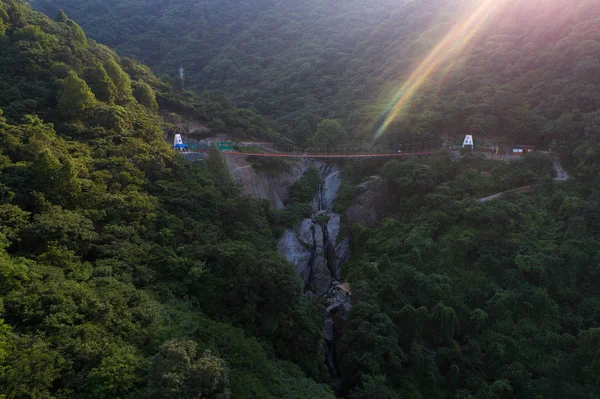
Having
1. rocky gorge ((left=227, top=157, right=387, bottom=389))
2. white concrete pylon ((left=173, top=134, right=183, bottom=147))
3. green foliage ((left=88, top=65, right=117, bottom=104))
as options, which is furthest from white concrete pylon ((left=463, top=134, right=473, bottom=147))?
green foliage ((left=88, top=65, right=117, bottom=104))

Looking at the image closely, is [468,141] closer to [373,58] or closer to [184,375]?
[373,58]

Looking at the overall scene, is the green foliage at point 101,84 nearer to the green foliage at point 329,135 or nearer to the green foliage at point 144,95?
the green foliage at point 144,95

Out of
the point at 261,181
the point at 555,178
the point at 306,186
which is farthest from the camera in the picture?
the point at 306,186

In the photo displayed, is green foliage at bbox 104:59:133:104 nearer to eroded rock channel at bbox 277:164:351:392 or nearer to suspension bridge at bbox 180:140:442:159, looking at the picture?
suspension bridge at bbox 180:140:442:159

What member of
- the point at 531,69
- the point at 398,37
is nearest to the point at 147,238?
the point at 531,69

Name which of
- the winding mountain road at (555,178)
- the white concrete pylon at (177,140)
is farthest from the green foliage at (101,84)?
the winding mountain road at (555,178)

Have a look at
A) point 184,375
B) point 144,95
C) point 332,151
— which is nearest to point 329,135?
point 332,151
